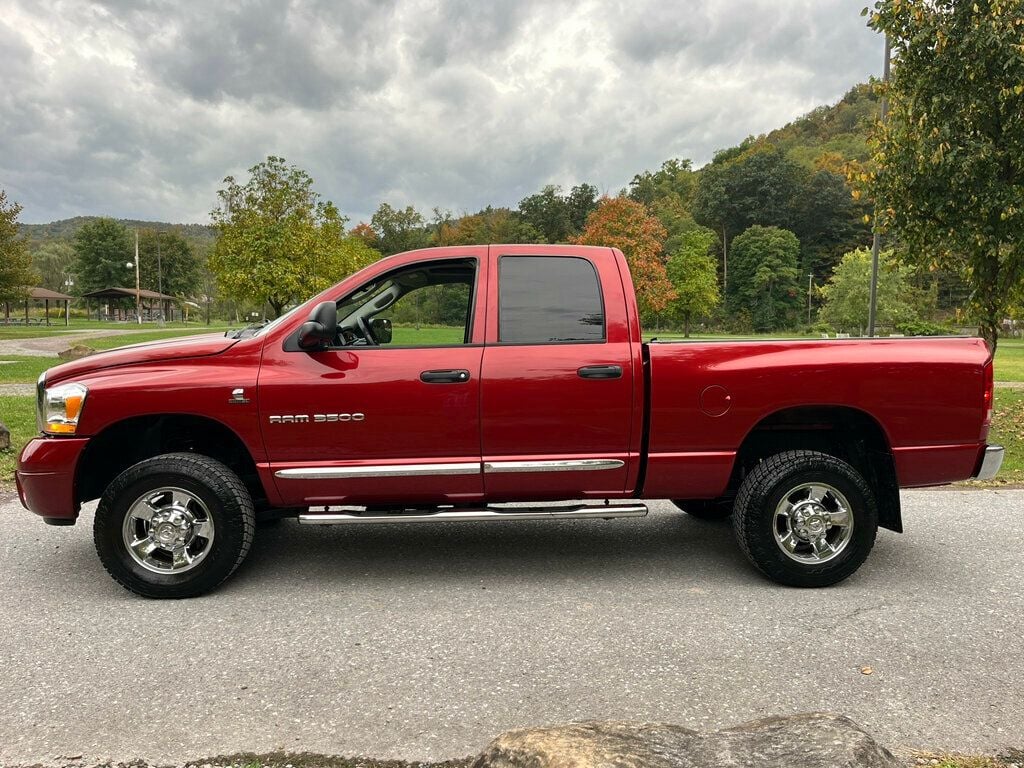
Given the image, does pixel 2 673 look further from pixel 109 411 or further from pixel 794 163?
pixel 794 163

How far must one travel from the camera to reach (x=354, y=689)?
284 centimetres

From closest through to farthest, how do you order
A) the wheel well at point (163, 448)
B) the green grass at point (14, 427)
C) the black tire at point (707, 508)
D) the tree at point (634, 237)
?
the wheel well at point (163, 448) < the black tire at point (707, 508) < the green grass at point (14, 427) < the tree at point (634, 237)

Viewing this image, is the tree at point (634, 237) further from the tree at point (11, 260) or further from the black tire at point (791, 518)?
the black tire at point (791, 518)

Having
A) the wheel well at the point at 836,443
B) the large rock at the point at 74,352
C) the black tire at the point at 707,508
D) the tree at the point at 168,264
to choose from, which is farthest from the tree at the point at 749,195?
the wheel well at the point at 836,443

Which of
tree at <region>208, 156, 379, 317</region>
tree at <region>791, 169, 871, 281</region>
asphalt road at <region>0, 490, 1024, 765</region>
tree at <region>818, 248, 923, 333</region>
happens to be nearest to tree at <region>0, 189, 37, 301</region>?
tree at <region>208, 156, 379, 317</region>

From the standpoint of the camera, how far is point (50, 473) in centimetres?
374

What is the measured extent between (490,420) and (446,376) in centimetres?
35

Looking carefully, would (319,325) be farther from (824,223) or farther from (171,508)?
(824,223)

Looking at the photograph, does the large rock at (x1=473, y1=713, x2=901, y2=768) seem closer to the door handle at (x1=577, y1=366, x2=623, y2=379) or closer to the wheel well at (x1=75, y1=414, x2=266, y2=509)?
the door handle at (x1=577, y1=366, x2=623, y2=379)

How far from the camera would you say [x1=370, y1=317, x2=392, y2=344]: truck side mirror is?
4.09 metres

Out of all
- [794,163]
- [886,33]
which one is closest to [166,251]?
[794,163]

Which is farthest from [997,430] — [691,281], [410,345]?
[691,281]

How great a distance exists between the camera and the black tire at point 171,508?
3.71 m

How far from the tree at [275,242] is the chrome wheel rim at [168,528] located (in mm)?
20953
